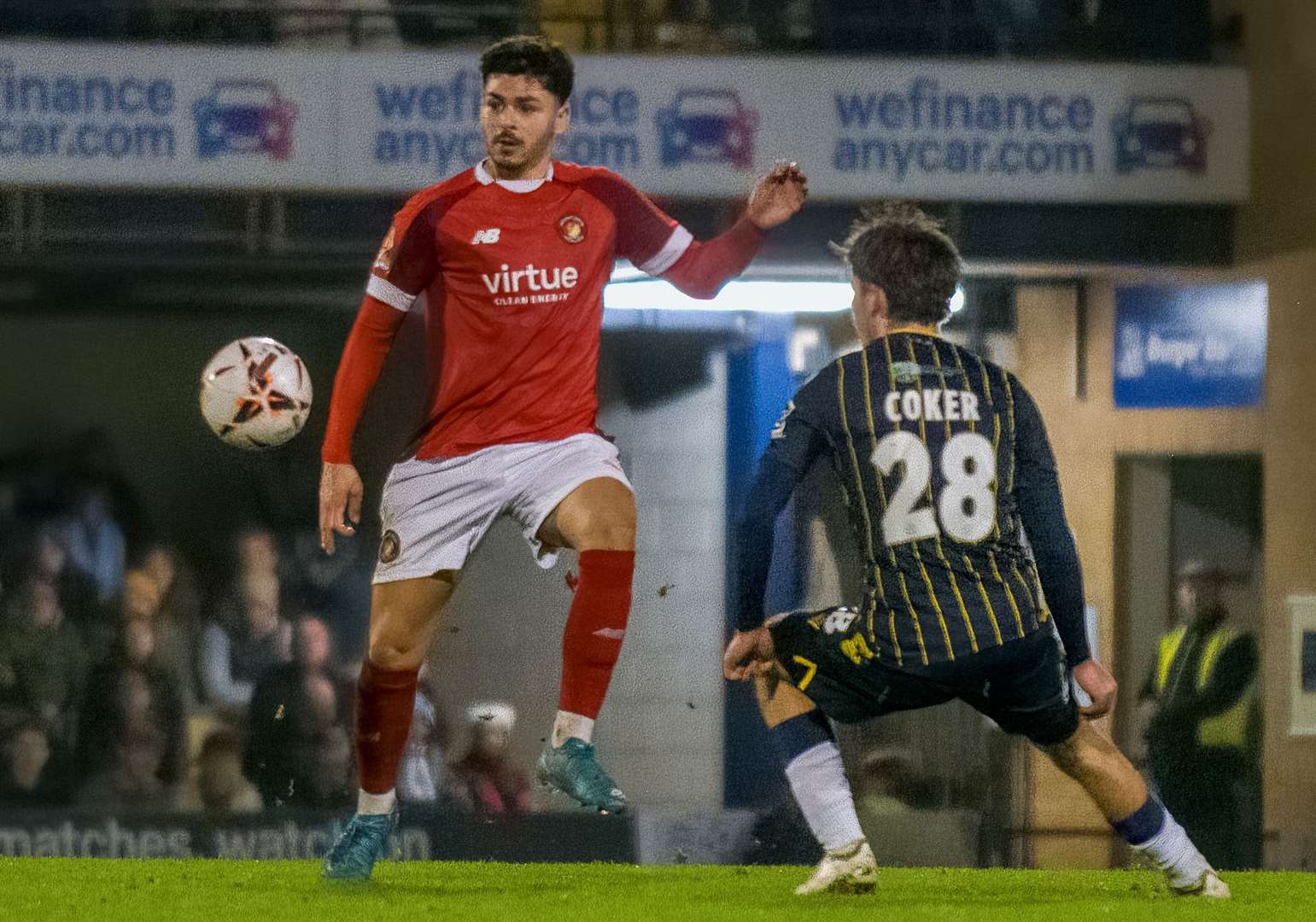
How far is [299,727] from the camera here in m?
8.84

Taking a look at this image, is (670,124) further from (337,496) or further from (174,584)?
(337,496)

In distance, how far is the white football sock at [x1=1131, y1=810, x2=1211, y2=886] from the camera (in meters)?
4.64

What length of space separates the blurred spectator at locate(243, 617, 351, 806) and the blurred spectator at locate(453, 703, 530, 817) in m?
0.49

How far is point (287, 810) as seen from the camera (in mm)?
8664

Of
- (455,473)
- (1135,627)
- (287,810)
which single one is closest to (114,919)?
(455,473)

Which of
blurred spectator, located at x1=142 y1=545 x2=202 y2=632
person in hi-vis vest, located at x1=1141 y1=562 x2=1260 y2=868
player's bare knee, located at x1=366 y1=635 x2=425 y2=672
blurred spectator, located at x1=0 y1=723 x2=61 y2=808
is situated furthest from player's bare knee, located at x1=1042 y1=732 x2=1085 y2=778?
blurred spectator, located at x1=0 y1=723 x2=61 y2=808

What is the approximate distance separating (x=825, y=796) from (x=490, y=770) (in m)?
4.40

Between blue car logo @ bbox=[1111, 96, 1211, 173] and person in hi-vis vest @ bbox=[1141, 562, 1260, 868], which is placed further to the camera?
blue car logo @ bbox=[1111, 96, 1211, 173]

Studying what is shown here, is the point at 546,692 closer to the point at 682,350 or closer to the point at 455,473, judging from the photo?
the point at 682,350

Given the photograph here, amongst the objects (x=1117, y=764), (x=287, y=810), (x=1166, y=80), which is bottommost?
(x=287, y=810)

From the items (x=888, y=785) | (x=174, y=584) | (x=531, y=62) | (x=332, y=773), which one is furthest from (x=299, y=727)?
(x=531, y=62)

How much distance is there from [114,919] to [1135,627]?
19.4 ft

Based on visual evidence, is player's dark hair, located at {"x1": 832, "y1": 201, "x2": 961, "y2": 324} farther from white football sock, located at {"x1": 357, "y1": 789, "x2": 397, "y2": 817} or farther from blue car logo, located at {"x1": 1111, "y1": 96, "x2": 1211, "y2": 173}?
blue car logo, located at {"x1": 1111, "y1": 96, "x2": 1211, "y2": 173}

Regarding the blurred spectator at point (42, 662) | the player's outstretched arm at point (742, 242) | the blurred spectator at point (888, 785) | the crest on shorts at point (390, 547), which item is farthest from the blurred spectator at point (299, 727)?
the player's outstretched arm at point (742, 242)
